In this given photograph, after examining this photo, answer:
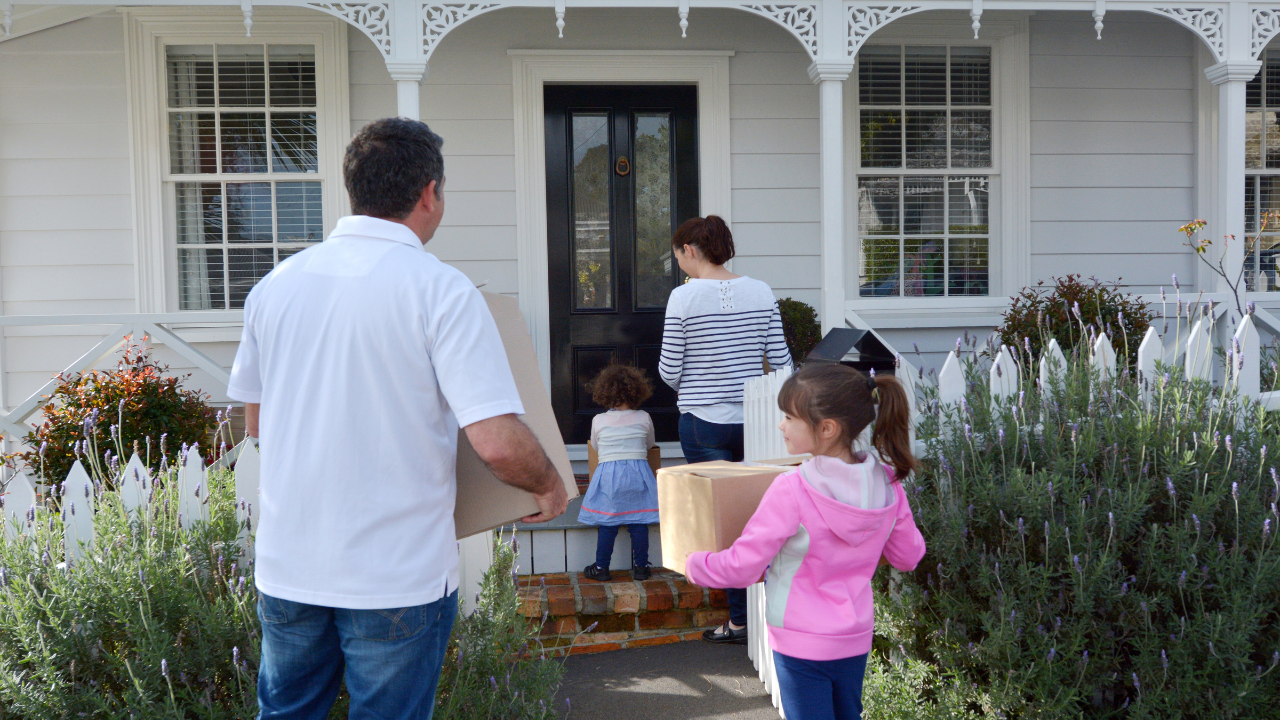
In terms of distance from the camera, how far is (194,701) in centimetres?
241

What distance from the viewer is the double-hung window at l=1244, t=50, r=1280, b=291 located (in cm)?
664

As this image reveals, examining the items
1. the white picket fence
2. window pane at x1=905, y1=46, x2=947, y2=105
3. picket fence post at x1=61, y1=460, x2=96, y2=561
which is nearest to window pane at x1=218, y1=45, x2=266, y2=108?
the white picket fence

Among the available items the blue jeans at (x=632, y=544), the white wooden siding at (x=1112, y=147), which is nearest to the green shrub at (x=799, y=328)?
the white wooden siding at (x=1112, y=147)

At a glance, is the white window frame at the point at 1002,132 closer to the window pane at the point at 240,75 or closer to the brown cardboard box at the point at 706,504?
the window pane at the point at 240,75

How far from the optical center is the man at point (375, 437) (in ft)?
5.47

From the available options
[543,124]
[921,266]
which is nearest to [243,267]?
[543,124]

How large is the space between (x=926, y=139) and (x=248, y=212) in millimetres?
4514

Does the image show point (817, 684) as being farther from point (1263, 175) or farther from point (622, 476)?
point (1263, 175)

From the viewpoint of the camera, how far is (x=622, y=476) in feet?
14.1

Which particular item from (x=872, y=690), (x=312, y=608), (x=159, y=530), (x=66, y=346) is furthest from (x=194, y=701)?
(x=66, y=346)

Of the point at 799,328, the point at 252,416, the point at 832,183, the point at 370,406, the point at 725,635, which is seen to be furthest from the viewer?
the point at 799,328

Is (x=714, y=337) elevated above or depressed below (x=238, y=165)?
below

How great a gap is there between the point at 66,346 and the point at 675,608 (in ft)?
14.3

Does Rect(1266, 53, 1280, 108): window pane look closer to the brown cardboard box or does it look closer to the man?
the brown cardboard box
